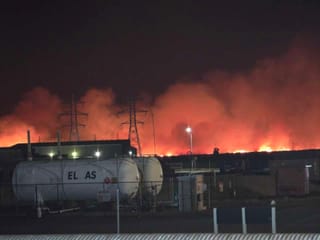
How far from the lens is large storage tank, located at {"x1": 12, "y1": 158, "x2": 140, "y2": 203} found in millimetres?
45750

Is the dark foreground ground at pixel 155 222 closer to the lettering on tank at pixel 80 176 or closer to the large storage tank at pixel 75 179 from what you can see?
the large storage tank at pixel 75 179

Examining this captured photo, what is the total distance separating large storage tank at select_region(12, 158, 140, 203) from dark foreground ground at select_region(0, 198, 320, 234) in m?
1.81

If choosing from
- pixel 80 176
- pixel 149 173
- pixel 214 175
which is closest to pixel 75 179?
pixel 80 176

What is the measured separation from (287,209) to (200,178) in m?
6.08

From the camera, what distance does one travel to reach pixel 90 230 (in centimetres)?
3362

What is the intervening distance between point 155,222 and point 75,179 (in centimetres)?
1169

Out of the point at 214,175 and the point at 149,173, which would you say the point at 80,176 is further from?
the point at 214,175

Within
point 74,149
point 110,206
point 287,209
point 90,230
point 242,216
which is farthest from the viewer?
point 74,149

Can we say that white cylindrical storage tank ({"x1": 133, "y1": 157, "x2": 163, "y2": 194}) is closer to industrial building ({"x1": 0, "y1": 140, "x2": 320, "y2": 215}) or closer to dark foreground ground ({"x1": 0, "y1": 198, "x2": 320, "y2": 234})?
industrial building ({"x1": 0, "y1": 140, "x2": 320, "y2": 215})

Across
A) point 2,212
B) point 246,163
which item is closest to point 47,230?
point 2,212

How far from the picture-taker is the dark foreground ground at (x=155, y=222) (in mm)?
30766

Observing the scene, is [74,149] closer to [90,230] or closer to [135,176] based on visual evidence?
[135,176]

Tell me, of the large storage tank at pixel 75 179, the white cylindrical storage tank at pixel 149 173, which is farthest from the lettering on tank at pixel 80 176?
the white cylindrical storage tank at pixel 149 173

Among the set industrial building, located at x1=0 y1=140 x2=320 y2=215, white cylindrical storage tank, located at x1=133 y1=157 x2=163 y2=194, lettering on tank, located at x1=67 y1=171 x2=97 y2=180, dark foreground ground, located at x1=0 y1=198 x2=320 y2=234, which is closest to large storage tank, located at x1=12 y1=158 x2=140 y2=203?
lettering on tank, located at x1=67 y1=171 x2=97 y2=180
